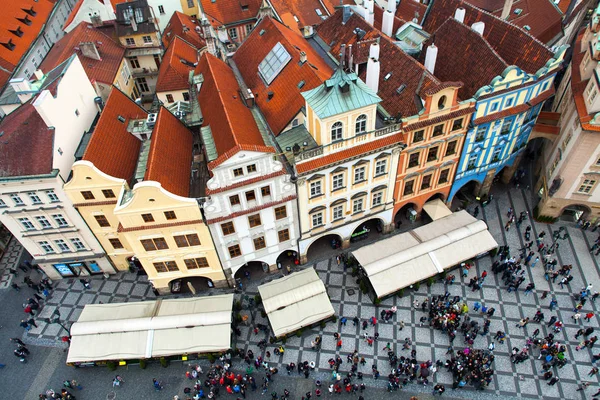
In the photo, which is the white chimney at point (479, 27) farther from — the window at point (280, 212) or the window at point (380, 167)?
the window at point (280, 212)

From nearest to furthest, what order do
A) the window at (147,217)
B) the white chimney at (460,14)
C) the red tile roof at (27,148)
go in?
1. the window at (147,217)
2. the red tile roof at (27,148)
3. the white chimney at (460,14)

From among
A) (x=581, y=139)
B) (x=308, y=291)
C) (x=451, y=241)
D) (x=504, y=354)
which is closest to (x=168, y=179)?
(x=308, y=291)

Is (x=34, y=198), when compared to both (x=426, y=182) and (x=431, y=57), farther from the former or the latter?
(x=431, y=57)

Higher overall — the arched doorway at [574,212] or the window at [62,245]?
the window at [62,245]

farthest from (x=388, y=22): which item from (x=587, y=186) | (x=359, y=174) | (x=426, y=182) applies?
(x=587, y=186)

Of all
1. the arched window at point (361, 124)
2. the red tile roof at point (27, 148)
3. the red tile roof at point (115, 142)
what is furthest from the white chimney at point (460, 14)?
the red tile roof at point (27, 148)

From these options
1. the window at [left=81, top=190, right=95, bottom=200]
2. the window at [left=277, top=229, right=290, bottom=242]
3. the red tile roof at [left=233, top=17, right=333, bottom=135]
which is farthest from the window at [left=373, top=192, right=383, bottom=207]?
the window at [left=81, top=190, right=95, bottom=200]
